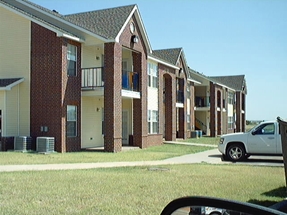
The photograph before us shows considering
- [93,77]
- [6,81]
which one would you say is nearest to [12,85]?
[6,81]

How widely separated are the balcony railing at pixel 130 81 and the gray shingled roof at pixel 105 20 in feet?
9.71

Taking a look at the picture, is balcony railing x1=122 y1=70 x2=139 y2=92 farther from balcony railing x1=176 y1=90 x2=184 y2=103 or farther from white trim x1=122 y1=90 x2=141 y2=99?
balcony railing x1=176 y1=90 x2=184 y2=103

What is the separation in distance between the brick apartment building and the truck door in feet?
24.6

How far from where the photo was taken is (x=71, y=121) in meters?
20.1

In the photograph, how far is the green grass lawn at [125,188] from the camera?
6685 millimetres

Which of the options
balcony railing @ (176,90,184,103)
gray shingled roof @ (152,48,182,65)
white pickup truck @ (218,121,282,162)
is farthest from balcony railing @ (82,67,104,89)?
balcony railing @ (176,90,184,103)

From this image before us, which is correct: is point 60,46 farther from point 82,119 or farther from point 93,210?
point 93,210

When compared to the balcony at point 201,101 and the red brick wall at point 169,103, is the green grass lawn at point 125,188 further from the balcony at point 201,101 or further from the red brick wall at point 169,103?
the balcony at point 201,101

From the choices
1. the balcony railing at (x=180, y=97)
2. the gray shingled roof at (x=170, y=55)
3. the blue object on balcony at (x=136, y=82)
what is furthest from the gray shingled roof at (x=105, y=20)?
the balcony railing at (x=180, y=97)

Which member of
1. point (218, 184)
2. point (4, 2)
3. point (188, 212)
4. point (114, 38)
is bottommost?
point (218, 184)

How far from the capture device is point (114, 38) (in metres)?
19.9

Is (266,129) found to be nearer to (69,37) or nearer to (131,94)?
(131,94)

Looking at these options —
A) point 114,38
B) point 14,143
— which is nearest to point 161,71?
point 114,38

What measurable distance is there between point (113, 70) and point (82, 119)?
354cm
